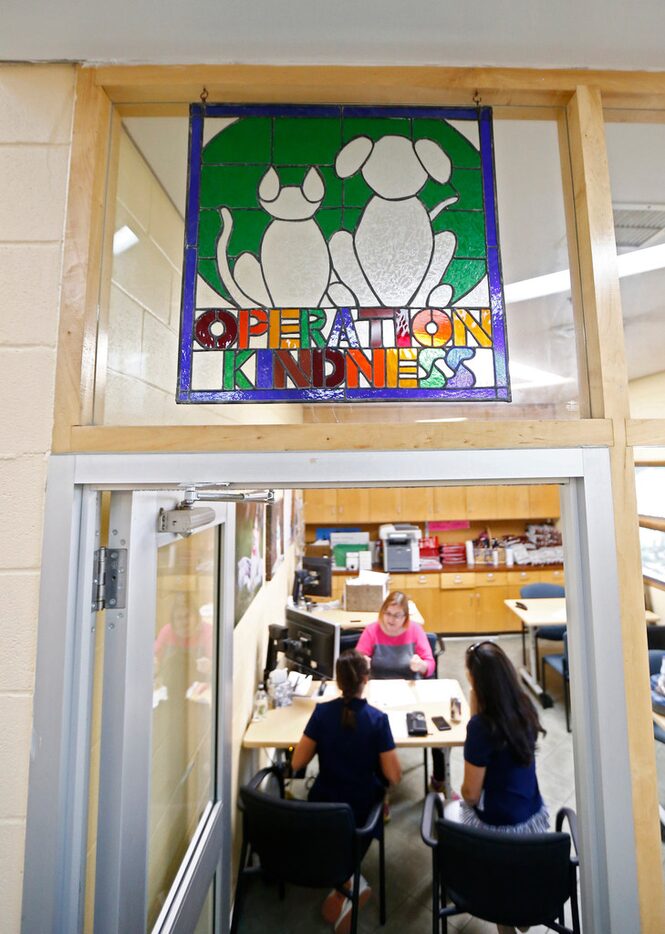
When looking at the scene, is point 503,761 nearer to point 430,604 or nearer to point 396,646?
point 396,646

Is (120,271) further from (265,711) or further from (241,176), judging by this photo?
(265,711)

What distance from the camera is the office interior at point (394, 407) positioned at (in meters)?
0.97

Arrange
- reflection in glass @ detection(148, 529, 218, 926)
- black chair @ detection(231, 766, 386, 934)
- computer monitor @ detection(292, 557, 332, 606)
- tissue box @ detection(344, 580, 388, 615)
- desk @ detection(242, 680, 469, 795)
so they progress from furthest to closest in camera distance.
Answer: tissue box @ detection(344, 580, 388, 615) < computer monitor @ detection(292, 557, 332, 606) < desk @ detection(242, 680, 469, 795) < black chair @ detection(231, 766, 386, 934) < reflection in glass @ detection(148, 529, 218, 926)

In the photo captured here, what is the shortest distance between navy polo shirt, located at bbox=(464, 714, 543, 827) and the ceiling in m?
2.50

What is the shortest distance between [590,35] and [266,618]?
3591mm

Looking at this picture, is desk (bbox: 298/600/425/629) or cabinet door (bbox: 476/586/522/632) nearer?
desk (bbox: 298/600/425/629)

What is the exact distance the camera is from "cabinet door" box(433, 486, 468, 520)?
6855 millimetres

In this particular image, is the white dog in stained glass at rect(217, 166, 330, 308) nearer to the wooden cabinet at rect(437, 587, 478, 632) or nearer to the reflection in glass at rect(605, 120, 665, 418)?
the reflection in glass at rect(605, 120, 665, 418)

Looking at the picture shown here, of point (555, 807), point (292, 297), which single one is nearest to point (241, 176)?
point (292, 297)

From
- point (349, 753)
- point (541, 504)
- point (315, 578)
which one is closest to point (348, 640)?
point (315, 578)

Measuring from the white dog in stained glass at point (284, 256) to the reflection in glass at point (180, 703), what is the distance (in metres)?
0.77

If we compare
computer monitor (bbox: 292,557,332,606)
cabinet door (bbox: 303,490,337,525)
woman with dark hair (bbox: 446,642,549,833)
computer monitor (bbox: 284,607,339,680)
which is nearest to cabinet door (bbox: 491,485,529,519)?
cabinet door (bbox: 303,490,337,525)

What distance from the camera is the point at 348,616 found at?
483 centimetres

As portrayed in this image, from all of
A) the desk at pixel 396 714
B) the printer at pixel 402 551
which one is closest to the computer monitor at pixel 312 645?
the desk at pixel 396 714
